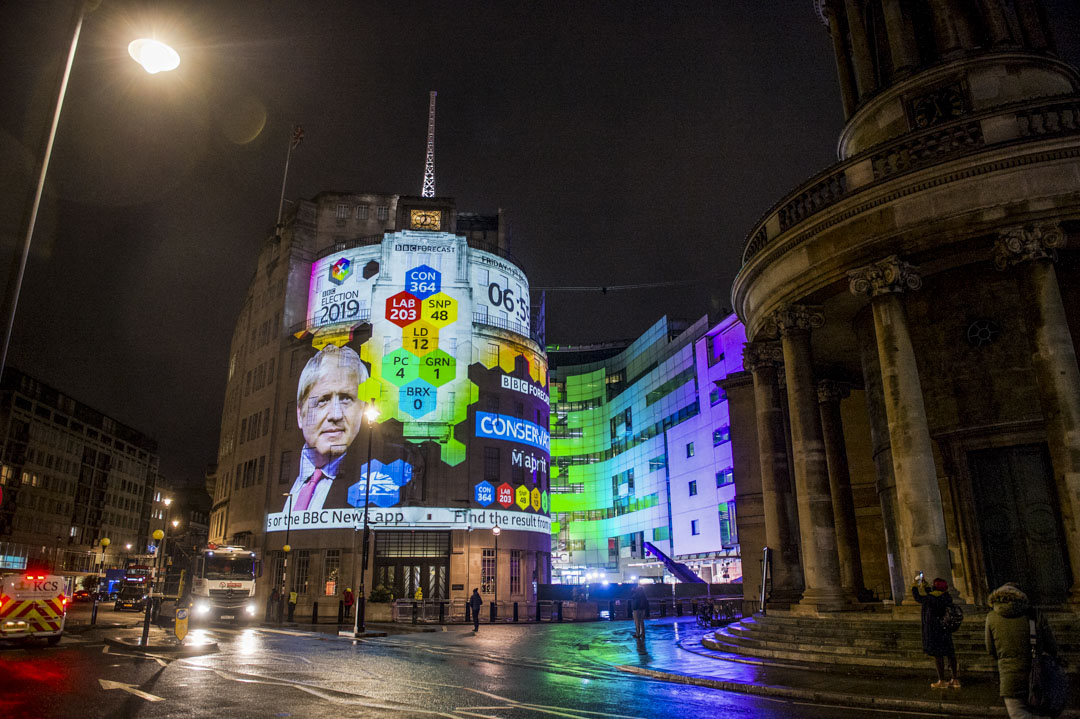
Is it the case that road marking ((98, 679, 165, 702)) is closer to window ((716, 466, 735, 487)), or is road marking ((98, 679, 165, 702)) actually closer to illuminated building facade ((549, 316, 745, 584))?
illuminated building facade ((549, 316, 745, 584))

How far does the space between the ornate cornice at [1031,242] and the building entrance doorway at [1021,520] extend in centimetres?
408

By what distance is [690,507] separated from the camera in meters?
74.9

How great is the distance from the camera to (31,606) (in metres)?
18.9

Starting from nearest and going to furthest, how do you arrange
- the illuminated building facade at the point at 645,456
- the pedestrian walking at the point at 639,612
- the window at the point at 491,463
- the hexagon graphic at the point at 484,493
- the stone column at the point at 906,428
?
the stone column at the point at 906,428 → the pedestrian walking at the point at 639,612 → the hexagon graphic at the point at 484,493 → the window at the point at 491,463 → the illuminated building facade at the point at 645,456

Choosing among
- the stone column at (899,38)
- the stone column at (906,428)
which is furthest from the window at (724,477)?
the stone column at (906,428)

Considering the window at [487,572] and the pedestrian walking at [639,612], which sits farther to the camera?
the window at [487,572]

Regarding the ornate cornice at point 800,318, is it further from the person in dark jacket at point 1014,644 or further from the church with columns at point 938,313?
the person in dark jacket at point 1014,644

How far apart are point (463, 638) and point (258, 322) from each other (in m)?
46.0

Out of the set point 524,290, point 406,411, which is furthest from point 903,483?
point 524,290

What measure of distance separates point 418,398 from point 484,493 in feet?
28.4

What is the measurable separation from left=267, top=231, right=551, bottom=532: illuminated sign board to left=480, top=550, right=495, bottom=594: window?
221cm

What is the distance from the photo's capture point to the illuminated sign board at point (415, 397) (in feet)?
162

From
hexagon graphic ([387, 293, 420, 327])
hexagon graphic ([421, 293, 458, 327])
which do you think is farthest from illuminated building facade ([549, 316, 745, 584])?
hexagon graphic ([387, 293, 420, 327])

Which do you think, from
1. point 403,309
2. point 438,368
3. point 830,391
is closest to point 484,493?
point 438,368
